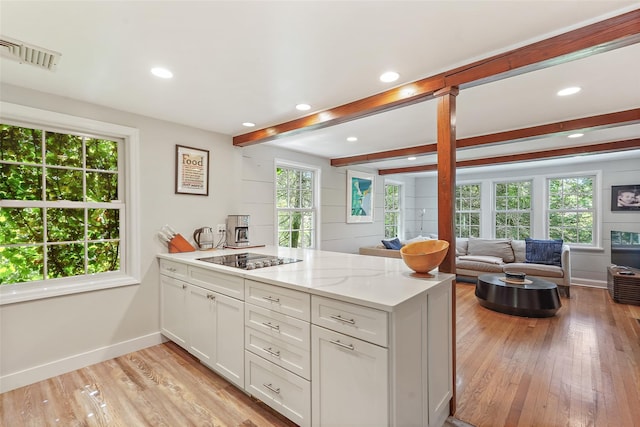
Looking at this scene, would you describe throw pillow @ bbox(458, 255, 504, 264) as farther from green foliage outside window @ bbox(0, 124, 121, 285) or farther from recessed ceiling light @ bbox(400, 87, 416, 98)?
green foliage outside window @ bbox(0, 124, 121, 285)

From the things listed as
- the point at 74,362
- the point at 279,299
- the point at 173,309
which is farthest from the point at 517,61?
the point at 74,362

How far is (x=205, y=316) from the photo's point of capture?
2387 millimetres

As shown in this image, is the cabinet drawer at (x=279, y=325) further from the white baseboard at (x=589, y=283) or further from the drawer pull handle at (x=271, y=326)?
the white baseboard at (x=589, y=283)

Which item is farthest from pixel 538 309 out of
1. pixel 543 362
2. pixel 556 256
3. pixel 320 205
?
pixel 320 205

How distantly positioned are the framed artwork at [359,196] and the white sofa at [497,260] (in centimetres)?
66

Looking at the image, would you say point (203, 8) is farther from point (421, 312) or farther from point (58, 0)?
point (421, 312)

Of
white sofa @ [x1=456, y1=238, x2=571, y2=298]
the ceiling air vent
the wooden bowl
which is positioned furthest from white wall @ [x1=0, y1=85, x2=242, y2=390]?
white sofa @ [x1=456, y1=238, x2=571, y2=298]

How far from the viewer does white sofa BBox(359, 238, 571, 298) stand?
4.68 metres

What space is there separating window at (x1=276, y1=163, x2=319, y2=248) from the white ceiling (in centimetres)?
173

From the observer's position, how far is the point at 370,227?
20.3 feet

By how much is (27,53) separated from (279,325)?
2239 millimetres

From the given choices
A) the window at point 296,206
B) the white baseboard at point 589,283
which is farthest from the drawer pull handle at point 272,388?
the white baseboard at point 589,283

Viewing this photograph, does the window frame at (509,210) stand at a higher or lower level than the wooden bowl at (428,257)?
higher

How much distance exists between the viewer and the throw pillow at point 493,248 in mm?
5699
